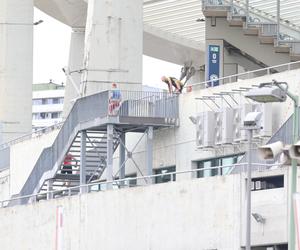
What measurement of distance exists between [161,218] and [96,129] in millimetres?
8120

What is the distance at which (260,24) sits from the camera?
229 feet

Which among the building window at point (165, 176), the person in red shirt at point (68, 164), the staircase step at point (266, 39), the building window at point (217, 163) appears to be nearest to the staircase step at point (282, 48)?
the staircase step at point (266, 39)

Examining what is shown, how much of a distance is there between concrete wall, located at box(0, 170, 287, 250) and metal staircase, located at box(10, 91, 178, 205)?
2.15 meters

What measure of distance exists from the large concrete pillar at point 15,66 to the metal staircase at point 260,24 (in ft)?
50.4

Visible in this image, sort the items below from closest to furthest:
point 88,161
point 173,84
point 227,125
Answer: point 227,125 < point 173,84 < point 88,161

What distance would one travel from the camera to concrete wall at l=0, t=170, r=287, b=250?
179 feet

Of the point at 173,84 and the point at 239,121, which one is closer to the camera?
the point at 239,121

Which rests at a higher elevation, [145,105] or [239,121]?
[145,105]

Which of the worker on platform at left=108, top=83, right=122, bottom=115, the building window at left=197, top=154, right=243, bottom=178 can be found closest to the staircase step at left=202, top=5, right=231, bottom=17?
the worker on platform at left=108, top=83, right=122, bottom=115

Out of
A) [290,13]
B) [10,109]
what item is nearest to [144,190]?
[290,13]

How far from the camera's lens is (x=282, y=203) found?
53.5 m

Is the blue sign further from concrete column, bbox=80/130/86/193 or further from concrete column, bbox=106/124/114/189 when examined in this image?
concrete column, bbox=106/124/114/189

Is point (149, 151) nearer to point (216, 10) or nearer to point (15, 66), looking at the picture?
point (216, 10)

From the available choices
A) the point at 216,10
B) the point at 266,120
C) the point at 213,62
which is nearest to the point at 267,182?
the point at 266,120
